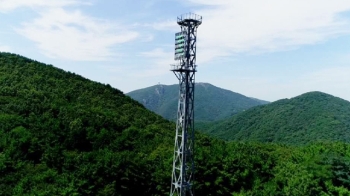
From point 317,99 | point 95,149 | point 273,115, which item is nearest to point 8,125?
point 95,149

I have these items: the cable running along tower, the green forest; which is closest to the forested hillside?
the green forest

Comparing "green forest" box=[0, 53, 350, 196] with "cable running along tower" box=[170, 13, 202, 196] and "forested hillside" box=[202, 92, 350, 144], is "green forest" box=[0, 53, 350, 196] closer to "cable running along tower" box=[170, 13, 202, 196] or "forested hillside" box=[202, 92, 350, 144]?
"cable running along tower" box=[170, 13, 202, 196]

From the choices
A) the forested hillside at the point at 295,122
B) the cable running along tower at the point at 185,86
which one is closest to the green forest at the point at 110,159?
the cable running along tower at the point at 185,86

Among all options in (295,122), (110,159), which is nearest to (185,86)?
(110,159)

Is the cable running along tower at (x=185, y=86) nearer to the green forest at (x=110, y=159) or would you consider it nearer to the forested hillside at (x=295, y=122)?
the green forest at (x=110, y=159)

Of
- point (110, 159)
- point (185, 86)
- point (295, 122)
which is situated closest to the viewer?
point (185, 86)

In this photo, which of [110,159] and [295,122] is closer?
[110,159]

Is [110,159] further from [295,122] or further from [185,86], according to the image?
[295,122]

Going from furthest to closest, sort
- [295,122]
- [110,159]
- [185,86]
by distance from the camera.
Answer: [295,122]
[110,159]
[185,86]
